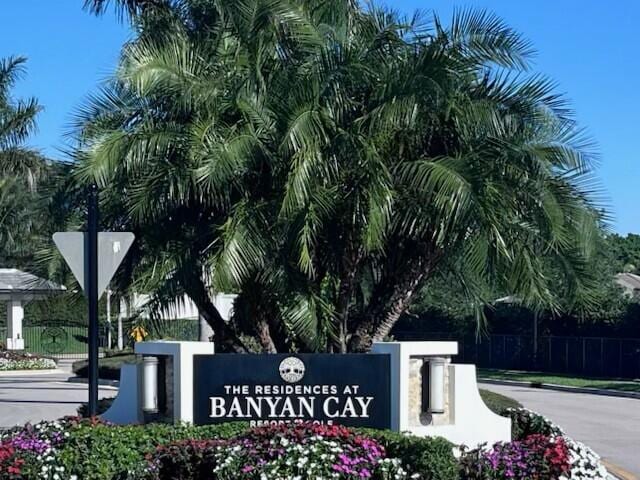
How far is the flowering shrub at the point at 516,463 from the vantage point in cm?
1009

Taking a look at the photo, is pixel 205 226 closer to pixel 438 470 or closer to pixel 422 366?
pixel 422 366

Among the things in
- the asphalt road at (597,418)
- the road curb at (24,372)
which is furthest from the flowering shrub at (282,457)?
the road curb at (24,372)

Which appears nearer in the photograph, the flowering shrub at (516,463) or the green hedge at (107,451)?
the green hedge at (107,451)

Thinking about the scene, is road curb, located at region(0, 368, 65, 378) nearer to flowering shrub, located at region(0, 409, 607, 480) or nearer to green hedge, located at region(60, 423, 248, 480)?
flowering shrub, located at region(0, 409, 607, 480)

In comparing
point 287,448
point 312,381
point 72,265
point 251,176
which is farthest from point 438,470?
point 251,176

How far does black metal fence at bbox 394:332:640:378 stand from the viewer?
3862 cm

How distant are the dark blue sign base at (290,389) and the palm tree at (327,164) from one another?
1.29 meters

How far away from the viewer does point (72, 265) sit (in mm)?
10672

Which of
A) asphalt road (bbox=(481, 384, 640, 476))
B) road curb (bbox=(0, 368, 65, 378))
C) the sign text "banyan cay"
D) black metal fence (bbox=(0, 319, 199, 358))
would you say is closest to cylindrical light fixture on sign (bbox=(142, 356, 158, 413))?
the sign text "banyan cay"

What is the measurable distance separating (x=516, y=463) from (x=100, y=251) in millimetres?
4503

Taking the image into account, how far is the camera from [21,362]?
1654 inches

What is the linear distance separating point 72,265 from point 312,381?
296cm

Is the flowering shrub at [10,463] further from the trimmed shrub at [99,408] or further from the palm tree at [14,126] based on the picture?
the palm tree at [14,126]

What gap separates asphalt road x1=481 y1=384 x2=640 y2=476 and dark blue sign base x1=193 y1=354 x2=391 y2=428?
434 cm
